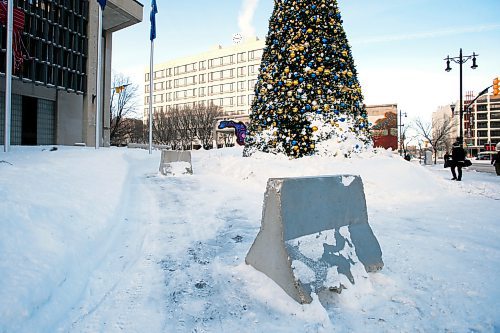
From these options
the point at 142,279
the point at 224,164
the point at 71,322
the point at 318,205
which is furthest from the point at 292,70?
the point at 71,322

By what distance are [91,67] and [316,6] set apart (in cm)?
2095

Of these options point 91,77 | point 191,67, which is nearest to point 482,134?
point 191,67

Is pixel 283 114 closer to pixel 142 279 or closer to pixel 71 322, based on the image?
pixel 142 279

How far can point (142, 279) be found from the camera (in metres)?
3.07

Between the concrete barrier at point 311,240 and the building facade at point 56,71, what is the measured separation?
65.9 feet

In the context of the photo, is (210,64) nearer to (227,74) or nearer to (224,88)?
(227,74)

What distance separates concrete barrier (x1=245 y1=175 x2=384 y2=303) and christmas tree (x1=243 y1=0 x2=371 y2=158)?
228 inches

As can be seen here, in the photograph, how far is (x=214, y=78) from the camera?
89.2 meters

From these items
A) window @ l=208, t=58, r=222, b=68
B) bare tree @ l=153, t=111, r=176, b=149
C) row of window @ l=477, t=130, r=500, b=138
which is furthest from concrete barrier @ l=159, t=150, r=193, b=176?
row of window @ l=477, t=130, r=500, b=138

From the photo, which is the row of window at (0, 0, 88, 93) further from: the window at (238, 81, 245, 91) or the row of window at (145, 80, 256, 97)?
the window at (238, 81, 245, 91)

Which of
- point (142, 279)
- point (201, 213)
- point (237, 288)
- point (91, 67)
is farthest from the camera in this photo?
point (91, 67)

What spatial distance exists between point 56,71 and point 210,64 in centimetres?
7230

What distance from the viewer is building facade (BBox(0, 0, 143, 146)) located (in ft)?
65.7

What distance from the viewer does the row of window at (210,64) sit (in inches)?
3253
